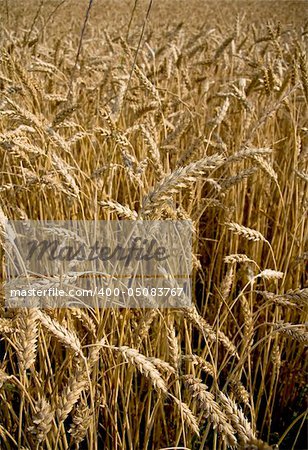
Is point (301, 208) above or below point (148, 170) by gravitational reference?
below

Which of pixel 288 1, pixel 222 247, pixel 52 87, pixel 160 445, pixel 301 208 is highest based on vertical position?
pixel 288 1

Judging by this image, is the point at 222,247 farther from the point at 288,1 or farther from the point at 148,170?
the point at 288,1

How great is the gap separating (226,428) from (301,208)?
2.91 feet

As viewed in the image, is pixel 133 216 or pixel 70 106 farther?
pixel 70 106

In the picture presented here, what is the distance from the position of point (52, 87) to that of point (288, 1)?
1300 centimetres

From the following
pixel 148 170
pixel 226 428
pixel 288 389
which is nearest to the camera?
pixel 226 428

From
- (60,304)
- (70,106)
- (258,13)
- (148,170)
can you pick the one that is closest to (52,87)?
(148,170)

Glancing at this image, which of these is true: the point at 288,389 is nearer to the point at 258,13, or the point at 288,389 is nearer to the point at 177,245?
the point at 177,245

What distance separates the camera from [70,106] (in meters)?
1.08

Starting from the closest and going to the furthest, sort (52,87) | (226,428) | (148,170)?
(226,428)
(148,170)
(52,87)

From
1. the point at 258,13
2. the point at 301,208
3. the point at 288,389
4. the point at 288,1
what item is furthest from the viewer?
the point at 288,1

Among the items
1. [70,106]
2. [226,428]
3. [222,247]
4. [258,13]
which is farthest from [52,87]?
[258,13]

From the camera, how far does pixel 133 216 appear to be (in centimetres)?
79

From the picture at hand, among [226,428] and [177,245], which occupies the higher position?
[177,245]
